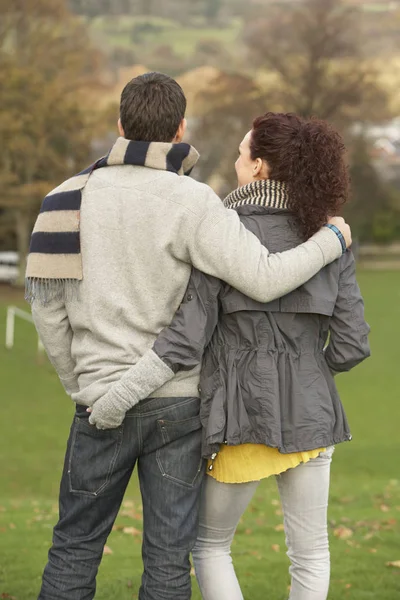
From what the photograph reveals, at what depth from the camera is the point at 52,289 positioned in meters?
3.06

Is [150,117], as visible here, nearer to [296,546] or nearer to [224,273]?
[224,273]

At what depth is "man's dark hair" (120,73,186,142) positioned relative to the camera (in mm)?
2961

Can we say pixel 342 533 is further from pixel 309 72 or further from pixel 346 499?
pixel 309 72

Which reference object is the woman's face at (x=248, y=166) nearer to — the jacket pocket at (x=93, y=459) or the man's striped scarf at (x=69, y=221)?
the man's striped scarf at (x=69, y=221)

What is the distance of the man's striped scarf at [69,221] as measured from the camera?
298 cm

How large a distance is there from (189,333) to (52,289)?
1.41 ft

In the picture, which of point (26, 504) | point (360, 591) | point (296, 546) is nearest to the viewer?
point (296, 546)

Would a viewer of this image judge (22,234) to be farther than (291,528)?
Yes

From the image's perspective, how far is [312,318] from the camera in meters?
3.12

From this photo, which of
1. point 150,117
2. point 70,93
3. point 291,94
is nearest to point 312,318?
point 150,117

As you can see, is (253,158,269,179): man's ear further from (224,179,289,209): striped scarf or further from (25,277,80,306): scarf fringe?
(25,277,80,306): scarf fringe

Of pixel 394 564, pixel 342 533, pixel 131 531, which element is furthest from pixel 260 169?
pixel 131 531

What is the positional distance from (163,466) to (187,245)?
63 centimetres

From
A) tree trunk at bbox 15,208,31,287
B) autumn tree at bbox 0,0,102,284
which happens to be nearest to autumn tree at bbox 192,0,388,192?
autumn tree at bbox 0,0,102,284
